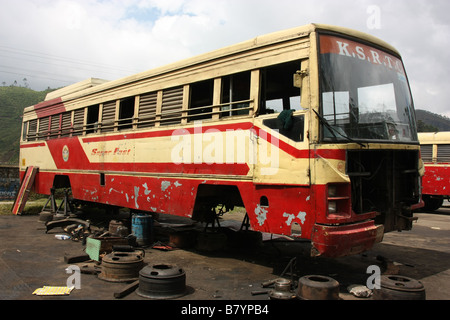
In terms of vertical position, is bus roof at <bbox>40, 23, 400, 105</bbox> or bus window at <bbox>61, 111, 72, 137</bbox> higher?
bus roof at <bbox>40, 23, 400, 105</bbox>

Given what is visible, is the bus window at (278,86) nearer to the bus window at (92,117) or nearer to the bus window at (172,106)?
the bus window at (172,106)

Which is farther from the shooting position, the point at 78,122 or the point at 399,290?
the point at 78,122

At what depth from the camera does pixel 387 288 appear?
164 inches

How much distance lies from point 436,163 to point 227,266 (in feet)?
36.9

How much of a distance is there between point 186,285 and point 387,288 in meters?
2.50

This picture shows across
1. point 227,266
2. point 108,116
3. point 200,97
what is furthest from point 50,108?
point 227,266

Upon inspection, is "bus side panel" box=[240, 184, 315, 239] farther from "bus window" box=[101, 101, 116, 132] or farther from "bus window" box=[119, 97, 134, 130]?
"bus window" box=[101, 101, 116, 132]

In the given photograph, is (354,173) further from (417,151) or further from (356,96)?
(417,151)

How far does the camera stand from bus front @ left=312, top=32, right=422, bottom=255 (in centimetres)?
455

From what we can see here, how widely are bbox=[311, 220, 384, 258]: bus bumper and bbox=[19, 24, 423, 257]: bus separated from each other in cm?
1

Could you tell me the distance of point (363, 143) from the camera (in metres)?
4.71
